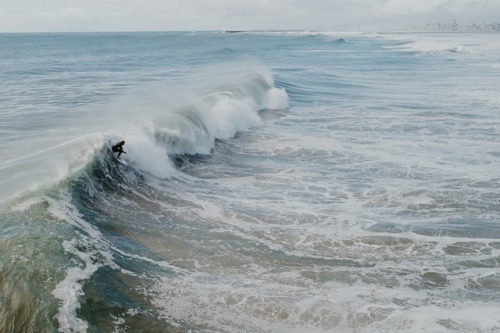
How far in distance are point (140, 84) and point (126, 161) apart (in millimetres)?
20083

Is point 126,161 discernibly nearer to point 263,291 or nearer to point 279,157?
point 279,157

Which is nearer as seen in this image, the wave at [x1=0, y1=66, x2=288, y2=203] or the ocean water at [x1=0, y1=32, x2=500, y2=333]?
the ocean water at [x1=0, y1=32, x2=500, y2=333]

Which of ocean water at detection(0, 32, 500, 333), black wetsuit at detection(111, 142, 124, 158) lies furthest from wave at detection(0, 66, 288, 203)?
black wetsuit at detection(111, 142, 124, 158)

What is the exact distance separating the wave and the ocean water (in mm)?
81

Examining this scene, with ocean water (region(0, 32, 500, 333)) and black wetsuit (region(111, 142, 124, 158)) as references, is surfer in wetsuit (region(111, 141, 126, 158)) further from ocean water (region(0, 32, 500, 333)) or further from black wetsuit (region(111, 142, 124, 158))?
ocean water (region(0, 32, 500, 333))

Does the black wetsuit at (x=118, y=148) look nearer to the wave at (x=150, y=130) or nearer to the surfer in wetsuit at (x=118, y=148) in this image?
the surfer in wetsuit at (x=118, y=148)

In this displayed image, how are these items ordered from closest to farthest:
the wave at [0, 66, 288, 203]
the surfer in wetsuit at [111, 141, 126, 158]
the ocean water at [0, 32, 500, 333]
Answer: the ocean water at [0, 32, 500, 333] → the wave at [0, 66, 288, 203] → the surfer in wetsuit at [111, 141, 126, 158]

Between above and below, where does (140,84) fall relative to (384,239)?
above

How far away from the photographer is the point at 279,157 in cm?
1569

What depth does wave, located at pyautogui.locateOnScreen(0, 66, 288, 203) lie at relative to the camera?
37.7 ft

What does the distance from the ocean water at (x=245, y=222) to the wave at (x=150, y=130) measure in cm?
8

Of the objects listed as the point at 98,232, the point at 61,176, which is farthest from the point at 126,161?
the point at 98,232

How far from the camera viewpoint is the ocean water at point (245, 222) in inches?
258

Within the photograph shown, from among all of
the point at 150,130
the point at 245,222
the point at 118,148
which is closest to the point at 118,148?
the point at 118,148
